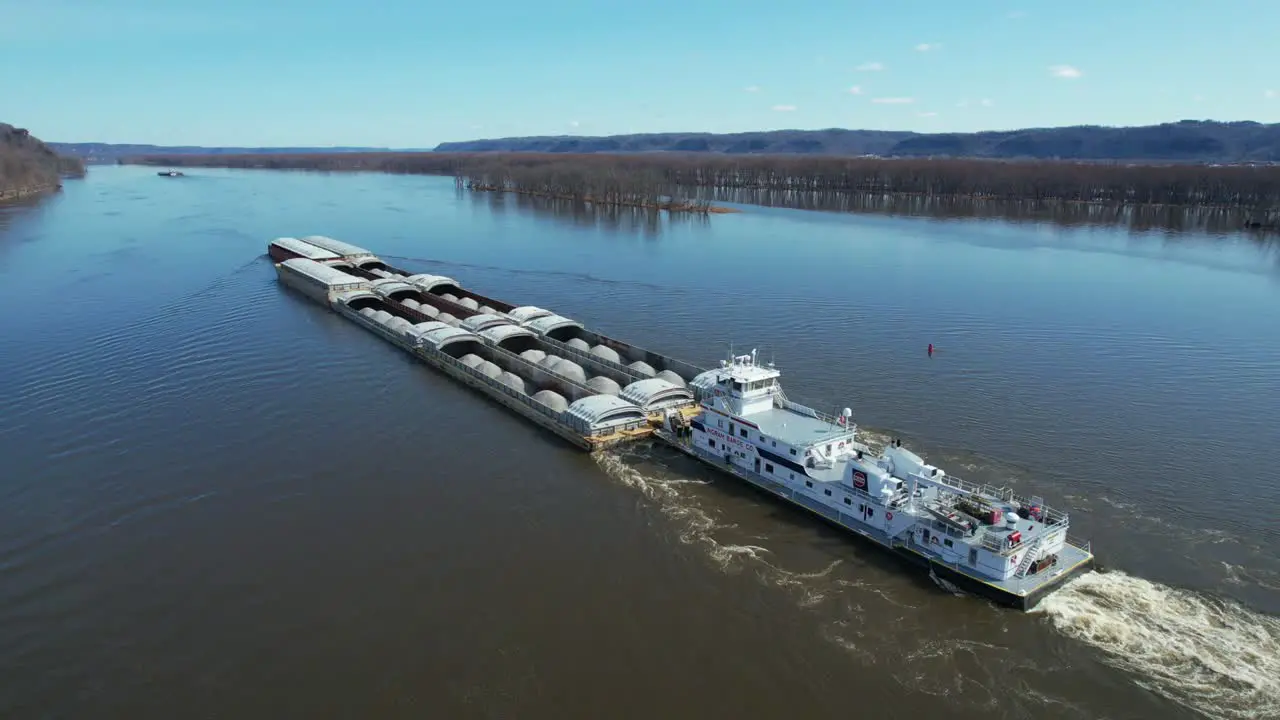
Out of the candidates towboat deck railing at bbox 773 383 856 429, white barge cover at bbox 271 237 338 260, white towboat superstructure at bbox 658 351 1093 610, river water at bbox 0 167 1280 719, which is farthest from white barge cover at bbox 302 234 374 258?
towboat deck railing at bbox 773 383 856 429

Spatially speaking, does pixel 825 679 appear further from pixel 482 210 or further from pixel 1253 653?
pixel 482 210

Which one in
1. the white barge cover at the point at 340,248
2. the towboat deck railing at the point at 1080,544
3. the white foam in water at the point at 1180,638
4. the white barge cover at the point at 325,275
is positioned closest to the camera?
the white foam in water at the point at 1180,638

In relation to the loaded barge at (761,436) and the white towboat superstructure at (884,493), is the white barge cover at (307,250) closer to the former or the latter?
the loaded barge at (761,436)

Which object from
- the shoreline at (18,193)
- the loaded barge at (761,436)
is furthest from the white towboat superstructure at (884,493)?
the shoreline at (18,193)

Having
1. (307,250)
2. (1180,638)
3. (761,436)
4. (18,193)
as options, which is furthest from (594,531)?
(18,193)

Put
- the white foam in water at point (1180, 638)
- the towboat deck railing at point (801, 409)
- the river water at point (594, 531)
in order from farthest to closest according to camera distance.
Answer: the towboat deck railing at point (801, 409), the river water at point (594, 531), the white foam in water at point (1180, 638)

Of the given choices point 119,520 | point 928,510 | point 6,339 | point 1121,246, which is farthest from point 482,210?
point 928,510
